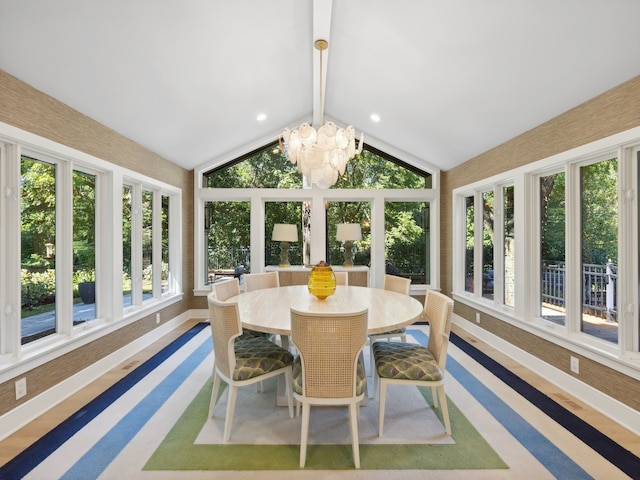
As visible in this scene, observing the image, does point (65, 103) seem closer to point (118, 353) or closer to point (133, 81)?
point (133, 81)

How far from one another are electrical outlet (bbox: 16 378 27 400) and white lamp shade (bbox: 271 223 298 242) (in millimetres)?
3211

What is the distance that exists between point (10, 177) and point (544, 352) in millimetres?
4400

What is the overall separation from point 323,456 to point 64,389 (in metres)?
2.11

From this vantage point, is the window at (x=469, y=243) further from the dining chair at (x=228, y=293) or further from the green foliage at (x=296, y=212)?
the dining chair at (x=228, y=293)

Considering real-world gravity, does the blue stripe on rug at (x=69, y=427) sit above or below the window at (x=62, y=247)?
below

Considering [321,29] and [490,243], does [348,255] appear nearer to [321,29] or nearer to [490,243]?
[490,243]

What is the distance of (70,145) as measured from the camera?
2.79 m

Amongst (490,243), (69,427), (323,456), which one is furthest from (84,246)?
(490,243)

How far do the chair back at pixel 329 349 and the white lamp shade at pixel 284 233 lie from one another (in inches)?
127

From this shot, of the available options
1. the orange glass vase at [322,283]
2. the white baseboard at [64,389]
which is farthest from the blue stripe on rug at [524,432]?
the white baseboard at [64,389]

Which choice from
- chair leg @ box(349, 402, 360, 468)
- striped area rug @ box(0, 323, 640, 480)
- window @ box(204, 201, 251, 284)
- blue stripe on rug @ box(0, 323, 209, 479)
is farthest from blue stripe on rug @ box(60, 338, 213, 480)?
window @ box(204, 201, 251, 284)

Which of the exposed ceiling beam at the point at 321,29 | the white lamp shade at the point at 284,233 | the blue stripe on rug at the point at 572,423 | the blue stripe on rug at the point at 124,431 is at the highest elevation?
the exposed ceiling beam at the point at 321,29

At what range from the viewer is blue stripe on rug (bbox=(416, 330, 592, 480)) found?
1.84 meters

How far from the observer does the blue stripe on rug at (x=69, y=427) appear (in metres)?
1.86
